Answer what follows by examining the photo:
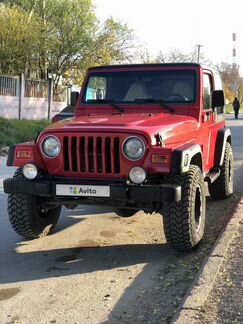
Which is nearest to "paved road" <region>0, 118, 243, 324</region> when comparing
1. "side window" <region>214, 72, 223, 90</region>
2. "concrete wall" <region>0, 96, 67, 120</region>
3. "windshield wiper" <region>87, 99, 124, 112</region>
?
"windshield wiper" <region>87, 99, 124, 112</region>

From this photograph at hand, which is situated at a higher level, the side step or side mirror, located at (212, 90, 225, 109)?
side mirror, located at (212, 90, 225, 109)

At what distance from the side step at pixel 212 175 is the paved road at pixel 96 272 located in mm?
536

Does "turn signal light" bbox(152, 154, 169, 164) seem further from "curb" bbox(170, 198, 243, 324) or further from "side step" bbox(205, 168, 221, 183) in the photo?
"side step" bbox(205, 168, 221, 183)

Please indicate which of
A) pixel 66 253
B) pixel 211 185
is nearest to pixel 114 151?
pixel 66 253

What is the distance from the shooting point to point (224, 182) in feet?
27.0

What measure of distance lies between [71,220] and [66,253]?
1.48 m

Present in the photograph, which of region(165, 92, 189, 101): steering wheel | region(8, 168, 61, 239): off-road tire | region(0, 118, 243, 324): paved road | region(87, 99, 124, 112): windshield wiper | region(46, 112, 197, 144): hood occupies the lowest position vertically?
region(0, 118, 243, 324): paved road

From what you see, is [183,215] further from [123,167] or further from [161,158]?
[123,167]

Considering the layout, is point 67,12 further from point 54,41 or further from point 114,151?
point 114,151

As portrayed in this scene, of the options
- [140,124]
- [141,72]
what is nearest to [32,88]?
[141,72]

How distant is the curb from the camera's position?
3.92m

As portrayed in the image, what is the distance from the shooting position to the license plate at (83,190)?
535 centimetres

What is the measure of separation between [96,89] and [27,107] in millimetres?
18511

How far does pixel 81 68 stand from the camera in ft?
107
